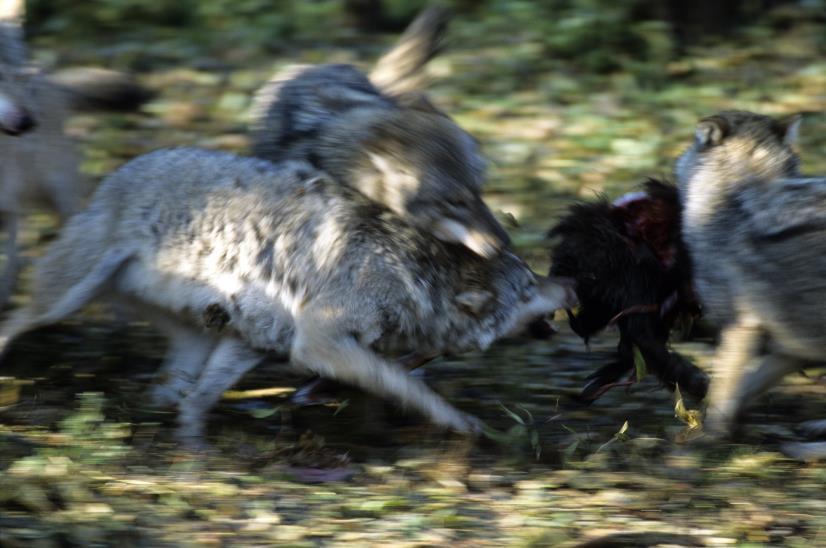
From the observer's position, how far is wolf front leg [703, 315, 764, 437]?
5.63 m

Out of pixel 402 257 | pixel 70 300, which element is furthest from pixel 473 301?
pixel 70 300

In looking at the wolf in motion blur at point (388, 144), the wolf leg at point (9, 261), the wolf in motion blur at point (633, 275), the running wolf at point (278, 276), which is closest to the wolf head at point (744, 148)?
the wolf in motion blur at point (633, 275)

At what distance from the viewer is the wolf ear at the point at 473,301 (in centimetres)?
570

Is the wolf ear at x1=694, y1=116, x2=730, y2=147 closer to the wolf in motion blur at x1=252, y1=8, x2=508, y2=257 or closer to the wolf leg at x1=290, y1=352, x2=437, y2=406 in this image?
the wolf in motion blur at x1=252, y1=8, x2=508, y2=257

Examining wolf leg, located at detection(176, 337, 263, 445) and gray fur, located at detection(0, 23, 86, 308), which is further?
gray fur, located at detection(0, 23, 86, 308)

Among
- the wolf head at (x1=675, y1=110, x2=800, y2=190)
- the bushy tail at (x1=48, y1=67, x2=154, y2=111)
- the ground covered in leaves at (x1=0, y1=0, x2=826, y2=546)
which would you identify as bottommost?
the ground covered in leaves at (x1=0, y1=0, x2=826, y2=546)

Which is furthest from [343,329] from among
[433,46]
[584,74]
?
[584,74]

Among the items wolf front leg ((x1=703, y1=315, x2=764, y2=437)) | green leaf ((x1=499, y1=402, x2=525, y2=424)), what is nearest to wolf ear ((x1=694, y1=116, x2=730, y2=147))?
wolf front leg ((x1=703, y1=315, x2=764, y2=437))

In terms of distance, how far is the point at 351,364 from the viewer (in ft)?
18.1

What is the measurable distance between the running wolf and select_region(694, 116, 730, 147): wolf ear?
1.02m

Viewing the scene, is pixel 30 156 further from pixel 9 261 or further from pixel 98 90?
pixel 98 90

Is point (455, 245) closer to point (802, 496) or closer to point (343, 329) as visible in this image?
point (343, 329)

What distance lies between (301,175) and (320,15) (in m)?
5.64

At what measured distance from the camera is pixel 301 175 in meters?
5.93
